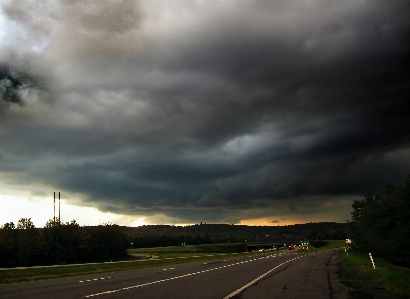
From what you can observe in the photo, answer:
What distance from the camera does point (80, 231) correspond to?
98.2 m

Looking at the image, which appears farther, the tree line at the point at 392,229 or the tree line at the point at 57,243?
the tree line at the point at 57,243

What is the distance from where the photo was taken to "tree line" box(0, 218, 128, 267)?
7675cm

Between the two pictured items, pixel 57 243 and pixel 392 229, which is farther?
pixel 57 243

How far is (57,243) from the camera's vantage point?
292 feet

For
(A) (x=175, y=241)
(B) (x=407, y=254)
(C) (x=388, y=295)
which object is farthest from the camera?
(A) (x=175, y=241)

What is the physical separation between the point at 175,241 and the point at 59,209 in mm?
87642

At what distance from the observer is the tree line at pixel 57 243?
76750 mm

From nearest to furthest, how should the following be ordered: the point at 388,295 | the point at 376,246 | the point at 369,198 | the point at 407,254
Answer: the point at 388,295 < the point at 407,254 < the point at 376,246 < the point at 369,198

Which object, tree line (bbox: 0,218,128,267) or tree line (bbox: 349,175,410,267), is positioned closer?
tree line (bbox: 349,175,410,267)

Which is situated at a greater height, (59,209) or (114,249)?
(59,209)

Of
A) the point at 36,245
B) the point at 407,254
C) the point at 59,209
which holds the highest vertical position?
the point at 59,209

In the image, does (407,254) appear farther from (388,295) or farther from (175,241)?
(175,241)

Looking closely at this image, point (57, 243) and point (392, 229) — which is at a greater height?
point (57, 243)

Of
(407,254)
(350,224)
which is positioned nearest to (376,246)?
(407,254)
